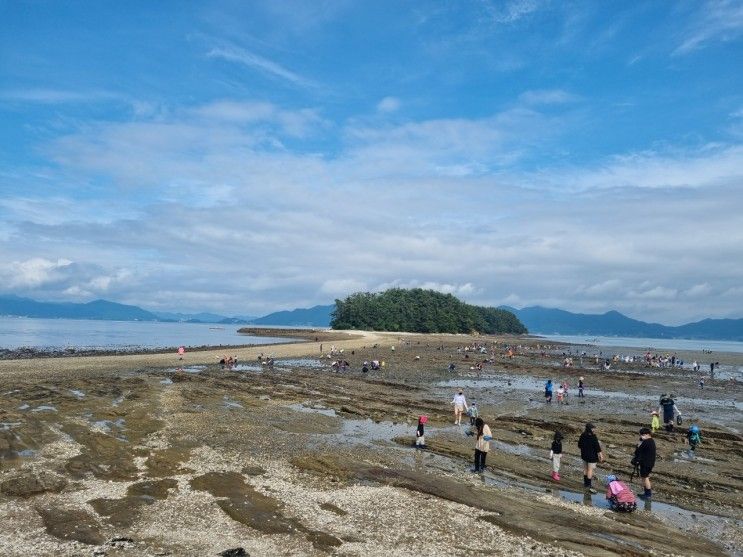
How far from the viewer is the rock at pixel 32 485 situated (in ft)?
46.4

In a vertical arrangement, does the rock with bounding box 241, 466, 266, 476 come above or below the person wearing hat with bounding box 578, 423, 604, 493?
below

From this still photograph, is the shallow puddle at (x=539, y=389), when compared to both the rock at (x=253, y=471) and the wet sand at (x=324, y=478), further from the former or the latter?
the rock at (x=253, y=471)

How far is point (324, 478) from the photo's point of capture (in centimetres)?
1662

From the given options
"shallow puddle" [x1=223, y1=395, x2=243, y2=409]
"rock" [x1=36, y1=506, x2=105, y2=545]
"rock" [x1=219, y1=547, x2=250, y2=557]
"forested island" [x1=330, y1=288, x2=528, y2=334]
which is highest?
"forested island" [x1=330, y1=288, x2=528, y2=334]

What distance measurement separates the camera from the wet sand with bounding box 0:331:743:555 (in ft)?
39.2

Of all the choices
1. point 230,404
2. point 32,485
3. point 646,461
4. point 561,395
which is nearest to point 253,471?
point 32,485

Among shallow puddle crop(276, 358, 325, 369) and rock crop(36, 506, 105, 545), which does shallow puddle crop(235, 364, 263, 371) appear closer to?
shallow puddle crop(276, 358, 325, 369)

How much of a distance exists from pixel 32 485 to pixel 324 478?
824 centimetres

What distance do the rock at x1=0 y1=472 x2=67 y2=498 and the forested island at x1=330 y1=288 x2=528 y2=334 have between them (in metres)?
149

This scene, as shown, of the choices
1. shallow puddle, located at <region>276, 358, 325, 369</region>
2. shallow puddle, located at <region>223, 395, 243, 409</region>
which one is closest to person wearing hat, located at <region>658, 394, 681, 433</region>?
shallow puddle, located at <region>223, 395, 243, 409</region>

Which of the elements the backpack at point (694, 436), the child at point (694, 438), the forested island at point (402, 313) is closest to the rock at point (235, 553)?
the child at point (694, 438)

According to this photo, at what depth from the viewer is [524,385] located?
48.8 metres

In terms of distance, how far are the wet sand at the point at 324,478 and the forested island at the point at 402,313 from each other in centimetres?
12908

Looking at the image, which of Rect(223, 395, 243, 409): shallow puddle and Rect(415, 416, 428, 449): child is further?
Rect(223, 395, 243, 409): shallow puddle
